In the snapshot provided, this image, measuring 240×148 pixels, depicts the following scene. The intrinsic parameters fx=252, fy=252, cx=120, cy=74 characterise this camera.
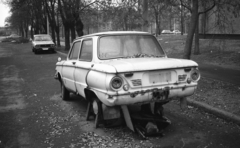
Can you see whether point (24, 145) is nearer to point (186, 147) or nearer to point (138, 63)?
point (138, 63)

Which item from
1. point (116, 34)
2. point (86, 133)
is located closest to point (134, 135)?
point (86, 133)

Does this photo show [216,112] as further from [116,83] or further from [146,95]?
[116,83]

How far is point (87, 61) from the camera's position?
5.12 metres

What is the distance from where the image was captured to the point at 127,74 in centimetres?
399

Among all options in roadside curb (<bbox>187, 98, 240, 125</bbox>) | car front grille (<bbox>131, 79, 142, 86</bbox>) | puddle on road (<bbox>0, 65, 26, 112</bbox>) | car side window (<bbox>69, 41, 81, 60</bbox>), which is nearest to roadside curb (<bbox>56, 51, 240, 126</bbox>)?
roadside curb (<bbox>187, 98, 240, 125</bbox>)

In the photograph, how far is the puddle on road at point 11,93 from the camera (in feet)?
21.8

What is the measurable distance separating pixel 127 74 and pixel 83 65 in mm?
1382

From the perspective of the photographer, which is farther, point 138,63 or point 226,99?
point 226,99

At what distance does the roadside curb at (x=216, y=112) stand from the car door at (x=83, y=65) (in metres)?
2.72

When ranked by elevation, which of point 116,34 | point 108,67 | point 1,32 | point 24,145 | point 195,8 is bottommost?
point 24,145

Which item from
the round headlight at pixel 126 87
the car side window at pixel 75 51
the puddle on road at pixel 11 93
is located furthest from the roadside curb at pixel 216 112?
the puddle on road at pixel 11 93

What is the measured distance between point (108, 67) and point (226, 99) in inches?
142

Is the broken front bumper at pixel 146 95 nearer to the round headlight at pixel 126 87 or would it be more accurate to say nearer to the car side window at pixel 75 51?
the round headlight at pixel 126 87

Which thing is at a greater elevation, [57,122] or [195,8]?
[195,8]
